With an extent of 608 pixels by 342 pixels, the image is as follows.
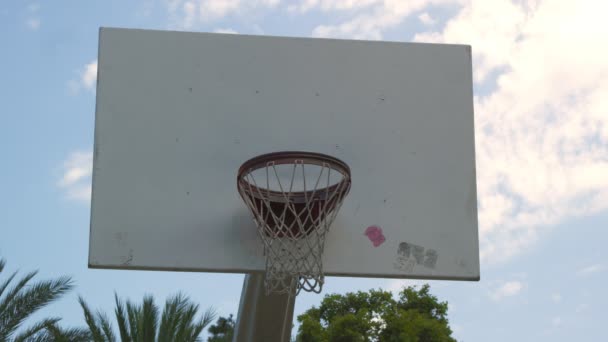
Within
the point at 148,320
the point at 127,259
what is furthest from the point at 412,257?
the point at 148,320

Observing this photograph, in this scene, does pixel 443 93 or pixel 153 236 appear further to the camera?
pixel 443 93

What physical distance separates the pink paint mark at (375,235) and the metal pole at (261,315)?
1.37m

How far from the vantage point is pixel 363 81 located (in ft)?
19.5

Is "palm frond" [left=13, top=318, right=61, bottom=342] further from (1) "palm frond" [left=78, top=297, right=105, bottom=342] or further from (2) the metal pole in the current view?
(2) the metal pole

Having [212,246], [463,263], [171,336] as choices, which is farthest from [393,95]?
[171,336]

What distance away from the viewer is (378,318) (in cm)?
1745

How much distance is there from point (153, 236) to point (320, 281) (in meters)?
1.09

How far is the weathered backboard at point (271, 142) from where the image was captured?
5.42 metres

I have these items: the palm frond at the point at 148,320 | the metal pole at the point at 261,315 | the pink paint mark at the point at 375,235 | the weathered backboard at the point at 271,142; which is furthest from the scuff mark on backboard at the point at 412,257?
the palm frond at the point at 148,320

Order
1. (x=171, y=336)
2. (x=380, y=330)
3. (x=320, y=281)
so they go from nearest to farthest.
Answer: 1. (x=320, y=281)
2. (x=171, y=336)
3. (x=380, y=330)

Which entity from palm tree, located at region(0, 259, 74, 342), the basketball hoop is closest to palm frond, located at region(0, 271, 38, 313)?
palm tree, located at region(0, 259, 74, 342)

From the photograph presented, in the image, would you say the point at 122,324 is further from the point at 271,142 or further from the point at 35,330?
the point at 271,142

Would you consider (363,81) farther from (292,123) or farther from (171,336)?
(171,336)

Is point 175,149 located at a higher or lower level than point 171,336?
higher
